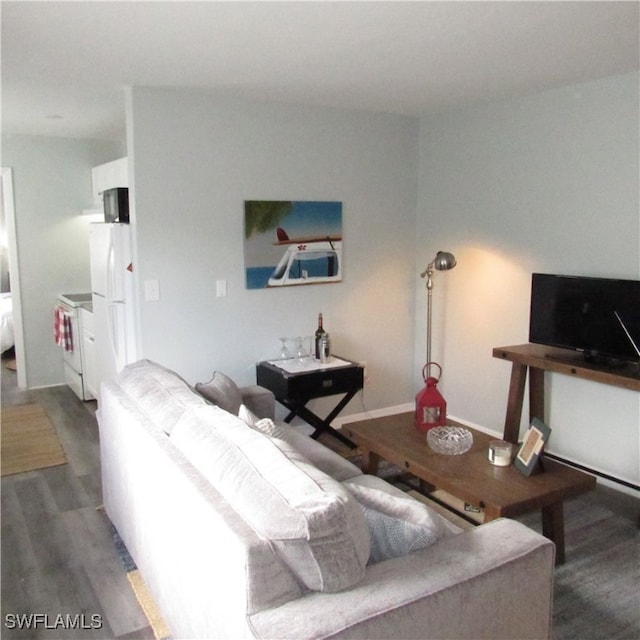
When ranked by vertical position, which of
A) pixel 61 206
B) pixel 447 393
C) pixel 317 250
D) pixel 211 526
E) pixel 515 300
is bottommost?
pixel 447 393

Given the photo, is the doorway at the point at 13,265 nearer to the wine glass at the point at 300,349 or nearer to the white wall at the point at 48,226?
the white wall at the point at 48,226

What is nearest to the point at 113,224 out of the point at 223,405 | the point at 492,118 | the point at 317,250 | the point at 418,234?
the point at 317,250

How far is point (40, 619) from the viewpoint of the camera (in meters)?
2.42

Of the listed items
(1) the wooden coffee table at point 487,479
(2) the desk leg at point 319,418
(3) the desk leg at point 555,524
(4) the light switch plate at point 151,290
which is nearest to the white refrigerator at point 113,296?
(4) the light switch plate at point 151,290

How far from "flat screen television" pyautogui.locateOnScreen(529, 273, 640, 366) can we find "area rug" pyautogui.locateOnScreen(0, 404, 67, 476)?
3.24 metres

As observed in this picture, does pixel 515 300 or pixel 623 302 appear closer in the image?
pixel 623 302

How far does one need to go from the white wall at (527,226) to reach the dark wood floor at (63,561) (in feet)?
8.94

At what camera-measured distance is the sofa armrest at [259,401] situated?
3.39 metres

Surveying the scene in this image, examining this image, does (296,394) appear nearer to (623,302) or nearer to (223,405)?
(223,405)

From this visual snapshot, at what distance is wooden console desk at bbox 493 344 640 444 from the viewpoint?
3.23 meters

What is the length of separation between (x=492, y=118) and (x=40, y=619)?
3.88 m

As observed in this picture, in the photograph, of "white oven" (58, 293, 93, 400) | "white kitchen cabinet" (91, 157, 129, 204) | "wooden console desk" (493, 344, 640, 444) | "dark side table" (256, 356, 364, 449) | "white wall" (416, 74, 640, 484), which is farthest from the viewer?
"white oven" (58, 293, 93, 400)

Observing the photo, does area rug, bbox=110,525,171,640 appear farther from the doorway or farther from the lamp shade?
the doorway

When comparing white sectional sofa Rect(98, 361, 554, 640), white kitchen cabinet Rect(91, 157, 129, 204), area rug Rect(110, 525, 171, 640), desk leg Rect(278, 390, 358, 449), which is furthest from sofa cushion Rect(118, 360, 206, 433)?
white kitchen cabinet Rect(91, 157, 129, 204)
